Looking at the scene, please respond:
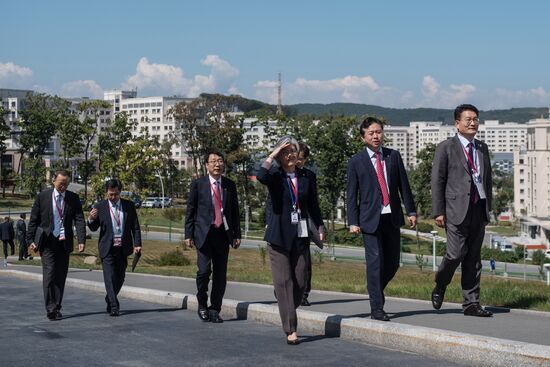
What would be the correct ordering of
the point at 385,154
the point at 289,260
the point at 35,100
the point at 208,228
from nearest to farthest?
the point at 289,260 → the point at 385,154 → the point at 208,228 → the point at 35,100

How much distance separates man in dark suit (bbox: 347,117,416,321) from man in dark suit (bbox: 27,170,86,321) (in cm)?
398

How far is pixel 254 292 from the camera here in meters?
13.0

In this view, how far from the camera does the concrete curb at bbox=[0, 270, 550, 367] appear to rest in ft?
22.9

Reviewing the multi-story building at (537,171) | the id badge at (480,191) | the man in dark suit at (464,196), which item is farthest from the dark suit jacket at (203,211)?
the multi-story building at (537,171)

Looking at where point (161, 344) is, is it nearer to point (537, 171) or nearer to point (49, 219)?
point (49, 219)

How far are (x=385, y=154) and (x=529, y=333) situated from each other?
2.33 metres

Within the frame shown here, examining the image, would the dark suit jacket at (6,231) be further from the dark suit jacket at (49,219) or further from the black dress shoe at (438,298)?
the black dress shoe at (438,298)

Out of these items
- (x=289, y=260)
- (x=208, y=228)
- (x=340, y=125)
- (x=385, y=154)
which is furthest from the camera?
(x=340, y=125)

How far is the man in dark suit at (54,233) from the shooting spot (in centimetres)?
1151

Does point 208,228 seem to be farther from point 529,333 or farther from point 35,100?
point 35,100

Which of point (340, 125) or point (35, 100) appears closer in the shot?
point (340, 125)

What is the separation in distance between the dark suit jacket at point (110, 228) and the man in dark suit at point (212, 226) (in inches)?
63.1

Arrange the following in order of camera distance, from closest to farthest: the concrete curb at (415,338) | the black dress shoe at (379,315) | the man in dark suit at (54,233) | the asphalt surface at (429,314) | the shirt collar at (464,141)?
1. the concrete curb at (415,338)
2. the asphalt surface at (429,314)
3. the black dress shoe at (379,315)
4. the shirt collar at (464,141)
5. the man in dark suit at (54,233)

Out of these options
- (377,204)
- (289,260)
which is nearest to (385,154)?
(377,204)
